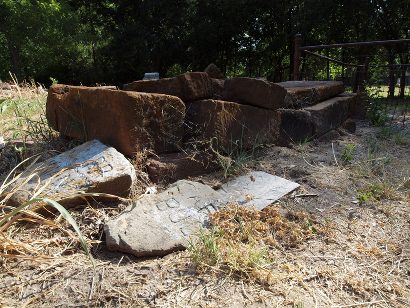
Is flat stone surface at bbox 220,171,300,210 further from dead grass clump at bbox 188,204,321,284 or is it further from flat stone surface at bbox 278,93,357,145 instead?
flat stone surface at bbox 278,93,357,145

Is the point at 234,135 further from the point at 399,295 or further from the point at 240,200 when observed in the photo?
the point at 399,295

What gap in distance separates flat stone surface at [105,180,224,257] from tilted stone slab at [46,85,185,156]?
1.33 feet

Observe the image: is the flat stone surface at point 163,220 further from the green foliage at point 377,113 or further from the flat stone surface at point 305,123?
the green foliage at point 377,113

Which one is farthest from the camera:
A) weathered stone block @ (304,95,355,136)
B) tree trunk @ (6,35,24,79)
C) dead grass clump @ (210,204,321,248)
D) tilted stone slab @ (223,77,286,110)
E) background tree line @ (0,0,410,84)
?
tree trunk @ (6,35,24,79)

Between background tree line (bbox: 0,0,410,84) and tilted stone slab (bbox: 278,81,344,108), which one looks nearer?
tilted stone slab (bbox: 278,81,344,108)

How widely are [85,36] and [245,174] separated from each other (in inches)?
745

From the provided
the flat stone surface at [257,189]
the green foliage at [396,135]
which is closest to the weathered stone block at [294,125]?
the flat stone surface at [257,189]

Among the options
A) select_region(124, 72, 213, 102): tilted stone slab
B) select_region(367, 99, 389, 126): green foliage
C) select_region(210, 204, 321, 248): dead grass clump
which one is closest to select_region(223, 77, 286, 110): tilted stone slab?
select_region(124, 72, 213, 102): tilted stone slab

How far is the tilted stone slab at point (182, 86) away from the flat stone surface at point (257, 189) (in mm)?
768

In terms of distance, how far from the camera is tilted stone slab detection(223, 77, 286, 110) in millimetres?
3383

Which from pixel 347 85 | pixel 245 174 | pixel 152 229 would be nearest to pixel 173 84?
pixel 245 174

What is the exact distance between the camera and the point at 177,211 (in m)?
2.42

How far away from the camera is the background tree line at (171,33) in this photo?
16.2 meters

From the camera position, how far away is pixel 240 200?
2.64 m
